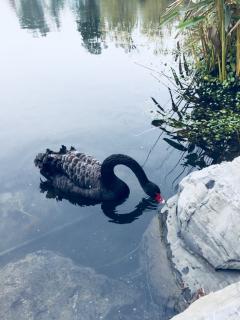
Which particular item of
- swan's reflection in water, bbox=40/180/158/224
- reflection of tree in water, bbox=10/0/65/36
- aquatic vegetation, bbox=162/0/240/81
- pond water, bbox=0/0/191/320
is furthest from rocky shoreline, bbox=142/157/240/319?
reflection of tree in water, bbox=10/0/65/36

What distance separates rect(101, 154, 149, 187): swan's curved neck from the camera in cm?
602

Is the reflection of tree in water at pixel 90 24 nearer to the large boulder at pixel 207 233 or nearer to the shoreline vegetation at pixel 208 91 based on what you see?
the shoreline vegetation at pixel 208 91

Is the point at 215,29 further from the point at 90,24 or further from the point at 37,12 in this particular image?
the point at 37,12

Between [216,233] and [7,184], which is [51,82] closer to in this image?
[7,184]

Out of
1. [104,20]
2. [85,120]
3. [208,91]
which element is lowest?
[85,120]

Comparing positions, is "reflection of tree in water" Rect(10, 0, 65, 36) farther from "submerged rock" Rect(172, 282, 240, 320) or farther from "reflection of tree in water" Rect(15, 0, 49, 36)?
"submerged rock" Rect(172, 282, 240, 320)

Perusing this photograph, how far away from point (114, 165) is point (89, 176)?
1.89 ft

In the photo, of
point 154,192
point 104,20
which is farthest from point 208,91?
point 104,20

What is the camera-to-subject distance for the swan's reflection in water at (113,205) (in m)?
5.89

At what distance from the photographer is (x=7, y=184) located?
6898mm

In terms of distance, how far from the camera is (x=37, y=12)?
933 inches

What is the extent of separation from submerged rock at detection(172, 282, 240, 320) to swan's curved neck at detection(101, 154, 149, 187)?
129 inches


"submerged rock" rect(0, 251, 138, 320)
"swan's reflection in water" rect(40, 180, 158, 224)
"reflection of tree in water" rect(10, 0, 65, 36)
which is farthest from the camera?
"reflection of tree in water" rect(10, 0, 65, 36)

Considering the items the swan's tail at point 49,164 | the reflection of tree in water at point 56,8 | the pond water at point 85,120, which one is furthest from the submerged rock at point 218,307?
the reflection of tree in water at point 56,8
